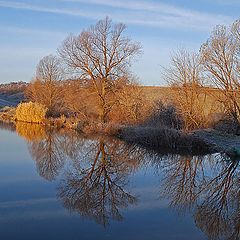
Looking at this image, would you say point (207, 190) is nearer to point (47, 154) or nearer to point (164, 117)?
point (47, 154)

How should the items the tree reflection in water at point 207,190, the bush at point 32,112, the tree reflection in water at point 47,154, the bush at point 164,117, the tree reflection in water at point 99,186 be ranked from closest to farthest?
the tree reflection in water at point 207,190 < the tree reflection in water at point 99,186 < the tree reflection in water at point 47,154 < the bush at point 164,117 < the bush at point 32,112

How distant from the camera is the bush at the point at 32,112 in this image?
28812mm

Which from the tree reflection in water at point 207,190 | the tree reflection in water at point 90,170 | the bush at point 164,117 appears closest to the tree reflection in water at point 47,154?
the tree reflection in water at point 90,170

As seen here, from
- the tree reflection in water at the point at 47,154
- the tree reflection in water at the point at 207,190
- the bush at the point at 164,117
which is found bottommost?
the tree reflection in water at the point at 207,190

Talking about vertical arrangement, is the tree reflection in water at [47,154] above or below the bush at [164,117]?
below

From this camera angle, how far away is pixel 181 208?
748 centimetres

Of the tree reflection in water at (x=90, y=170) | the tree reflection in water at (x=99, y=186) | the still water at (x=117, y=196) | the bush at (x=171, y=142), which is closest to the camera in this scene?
the still water at (x=117, y=196)

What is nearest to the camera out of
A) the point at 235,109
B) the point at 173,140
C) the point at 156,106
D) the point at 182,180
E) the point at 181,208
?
the point at 181,208

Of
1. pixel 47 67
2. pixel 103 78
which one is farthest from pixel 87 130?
pixel 47 67

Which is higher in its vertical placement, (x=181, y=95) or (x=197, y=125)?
(x=181, y=95)

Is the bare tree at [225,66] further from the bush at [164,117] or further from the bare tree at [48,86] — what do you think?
the bare tree at [48,86]

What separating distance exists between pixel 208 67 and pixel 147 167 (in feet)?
23.4

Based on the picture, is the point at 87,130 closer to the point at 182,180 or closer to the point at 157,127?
the point at 157,127

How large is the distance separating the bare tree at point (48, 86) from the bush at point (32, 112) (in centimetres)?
180
